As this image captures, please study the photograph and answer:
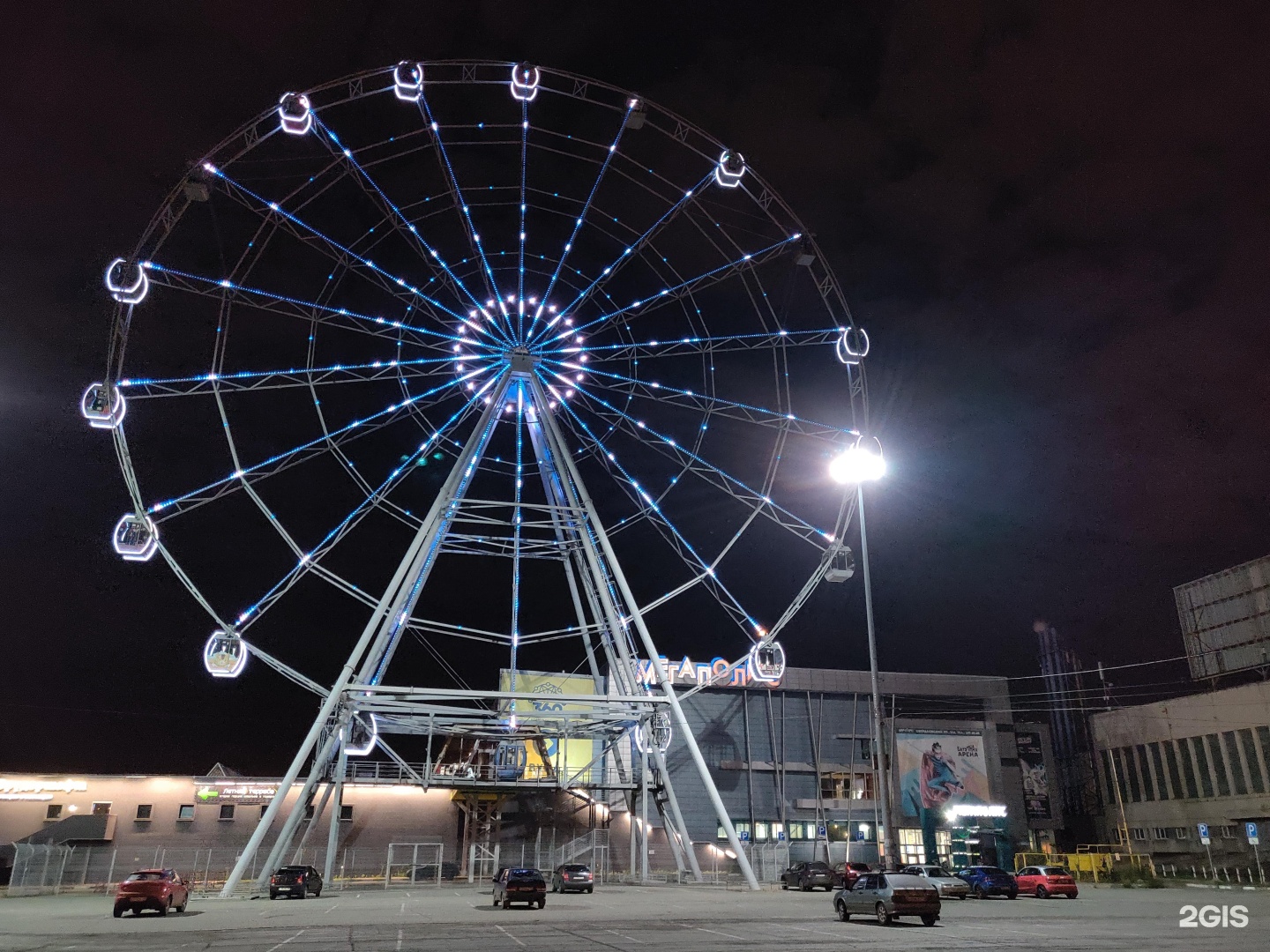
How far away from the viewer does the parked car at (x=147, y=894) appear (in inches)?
966

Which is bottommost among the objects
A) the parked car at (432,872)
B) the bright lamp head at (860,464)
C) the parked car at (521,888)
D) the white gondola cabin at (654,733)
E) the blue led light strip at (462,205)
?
the parked car at (432,872)

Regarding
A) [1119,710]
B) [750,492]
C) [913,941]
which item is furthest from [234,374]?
[1119,710]

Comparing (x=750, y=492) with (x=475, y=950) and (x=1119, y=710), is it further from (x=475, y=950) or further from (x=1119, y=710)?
(x=1119, y=710)

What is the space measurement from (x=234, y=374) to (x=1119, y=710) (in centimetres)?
7133

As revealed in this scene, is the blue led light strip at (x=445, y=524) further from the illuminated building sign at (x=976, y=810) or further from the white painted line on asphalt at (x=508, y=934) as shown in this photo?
the illuminated building sign at (x=976, y=810)

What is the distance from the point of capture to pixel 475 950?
14.8 m

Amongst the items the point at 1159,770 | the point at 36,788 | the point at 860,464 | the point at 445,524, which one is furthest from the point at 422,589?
the point at 1159,770

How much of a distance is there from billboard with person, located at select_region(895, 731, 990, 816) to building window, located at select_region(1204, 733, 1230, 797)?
49.5 feet

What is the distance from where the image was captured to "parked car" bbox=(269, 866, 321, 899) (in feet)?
105

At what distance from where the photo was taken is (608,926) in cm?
2022

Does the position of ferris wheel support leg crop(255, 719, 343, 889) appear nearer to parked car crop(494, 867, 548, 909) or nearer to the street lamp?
parked car crop(494, 867, 548, 909)

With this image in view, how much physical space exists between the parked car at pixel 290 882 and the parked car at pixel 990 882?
25.3m

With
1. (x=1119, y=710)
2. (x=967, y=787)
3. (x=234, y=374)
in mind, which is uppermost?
(x=234, y=374)

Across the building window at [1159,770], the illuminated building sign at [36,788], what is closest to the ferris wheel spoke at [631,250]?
the illuminated building sign at [36,788]
